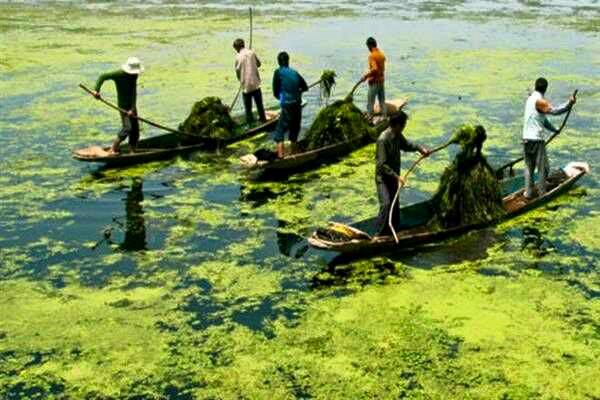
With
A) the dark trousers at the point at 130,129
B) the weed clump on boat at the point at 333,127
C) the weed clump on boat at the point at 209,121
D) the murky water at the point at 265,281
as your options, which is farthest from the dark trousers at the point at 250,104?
the dark trousers at the point at 130,129

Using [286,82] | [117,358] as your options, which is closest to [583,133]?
[286,82]

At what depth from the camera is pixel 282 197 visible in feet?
34.4

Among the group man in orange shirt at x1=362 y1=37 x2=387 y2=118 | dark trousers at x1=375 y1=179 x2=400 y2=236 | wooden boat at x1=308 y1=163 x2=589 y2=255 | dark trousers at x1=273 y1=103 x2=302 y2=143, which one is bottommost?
wooden boat at x1=308 y1=163 x2=589 y2=255

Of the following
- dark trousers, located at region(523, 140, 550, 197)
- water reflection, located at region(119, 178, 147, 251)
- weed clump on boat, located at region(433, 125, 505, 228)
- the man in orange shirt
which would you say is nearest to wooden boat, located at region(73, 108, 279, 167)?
water reflection, located at region(119, 178, 147, 251)

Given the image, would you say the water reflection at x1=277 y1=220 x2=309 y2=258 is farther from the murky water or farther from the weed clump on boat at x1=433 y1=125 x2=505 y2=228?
the weed clump on boat at x1=433 y1=125 x2=505 y2=228

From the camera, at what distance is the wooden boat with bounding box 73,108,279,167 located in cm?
1147

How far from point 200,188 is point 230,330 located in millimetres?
4483

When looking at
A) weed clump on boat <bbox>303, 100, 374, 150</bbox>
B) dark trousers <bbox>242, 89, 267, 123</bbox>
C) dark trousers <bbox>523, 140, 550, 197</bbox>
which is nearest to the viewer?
dark trousers <bbox>523, 140, 550, 197</bbox>

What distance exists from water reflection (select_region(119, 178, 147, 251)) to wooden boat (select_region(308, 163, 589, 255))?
2423 mm

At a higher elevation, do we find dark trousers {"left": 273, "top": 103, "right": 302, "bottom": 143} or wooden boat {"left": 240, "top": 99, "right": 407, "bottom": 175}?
dark trousers {"left": 273, "top": 103, "right": 302, "bottom": 143}

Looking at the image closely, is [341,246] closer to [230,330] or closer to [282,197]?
[230,330]

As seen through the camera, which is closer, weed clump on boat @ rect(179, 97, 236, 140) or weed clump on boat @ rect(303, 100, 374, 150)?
weed clump on boat @ rect(303, 100, 374, 150)

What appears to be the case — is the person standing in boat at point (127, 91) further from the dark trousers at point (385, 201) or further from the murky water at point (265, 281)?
the dark trousers at point (385, 201)

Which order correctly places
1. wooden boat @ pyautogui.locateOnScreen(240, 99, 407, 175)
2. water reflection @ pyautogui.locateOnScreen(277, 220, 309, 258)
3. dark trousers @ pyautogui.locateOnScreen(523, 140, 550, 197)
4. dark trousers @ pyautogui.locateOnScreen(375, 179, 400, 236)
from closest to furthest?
dark trousers @ pyautogui.locateOnScreen(375, 179, 400, 236) → water reflection @ pyautogui.locateOnScreen(277, 220, 309, 258) → dark trousers @ pyautogui.locateOnScreen(523, 140, 550, 197) → wooden boat @ pyautogui.locateOnScreen(240, 99, 407, 175)
